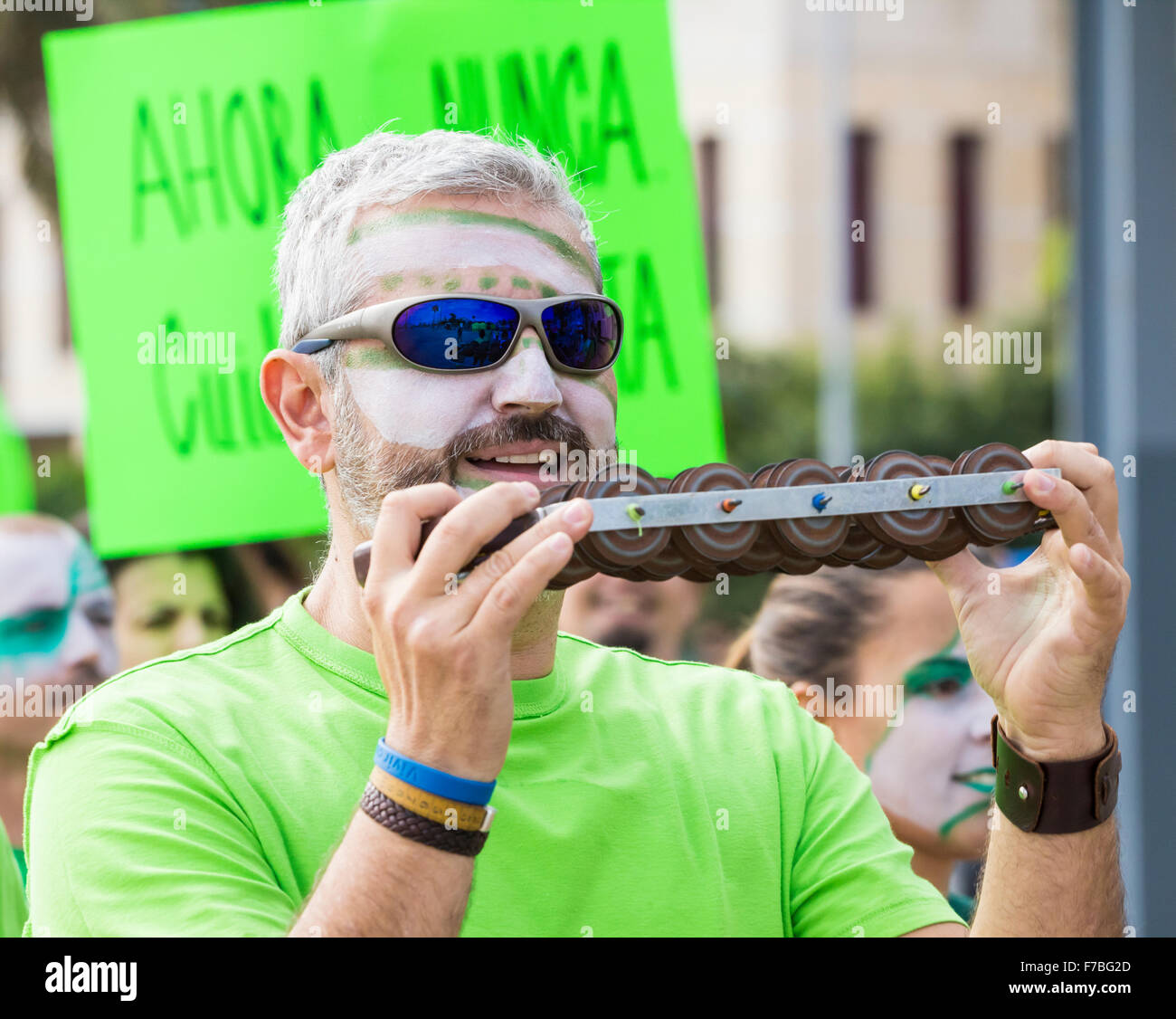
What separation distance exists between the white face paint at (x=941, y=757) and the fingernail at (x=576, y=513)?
1963 mm

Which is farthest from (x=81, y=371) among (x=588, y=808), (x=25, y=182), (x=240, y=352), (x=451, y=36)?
(x=25, y=182)

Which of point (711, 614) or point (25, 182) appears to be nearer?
point (25, 182)

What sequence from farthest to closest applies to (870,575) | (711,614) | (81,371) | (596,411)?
(711,614) < (870,575) < (81,371) < (596,411)

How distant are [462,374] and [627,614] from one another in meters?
2.39

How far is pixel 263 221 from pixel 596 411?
5.25 ft

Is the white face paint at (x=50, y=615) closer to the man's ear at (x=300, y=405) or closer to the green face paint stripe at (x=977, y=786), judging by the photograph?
the man's ear at (x=300, y=405)

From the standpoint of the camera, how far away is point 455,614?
194 centimetres

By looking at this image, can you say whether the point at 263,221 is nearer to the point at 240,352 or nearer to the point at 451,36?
the point at 240,352

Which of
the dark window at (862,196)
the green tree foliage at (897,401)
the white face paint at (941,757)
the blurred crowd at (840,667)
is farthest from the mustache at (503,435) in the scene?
the dark window at (862,196)

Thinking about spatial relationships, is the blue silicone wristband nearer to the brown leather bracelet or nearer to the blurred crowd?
the brown leather bracelet

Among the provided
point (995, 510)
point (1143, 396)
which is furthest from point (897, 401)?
point (995, 510)

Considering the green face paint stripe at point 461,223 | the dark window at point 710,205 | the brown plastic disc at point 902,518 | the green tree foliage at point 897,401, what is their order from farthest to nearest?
the dark window at point 710,205
the green tree foliage at point 897,401
the green face paint stripe at point 461,223
the brown plastic disc at point 902,518

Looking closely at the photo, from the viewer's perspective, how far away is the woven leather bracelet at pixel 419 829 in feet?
6.23

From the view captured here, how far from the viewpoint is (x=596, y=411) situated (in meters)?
2.51
